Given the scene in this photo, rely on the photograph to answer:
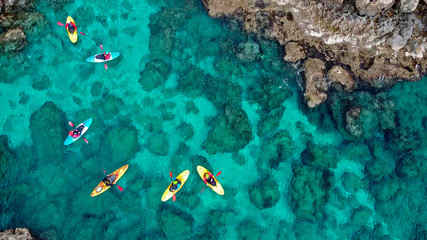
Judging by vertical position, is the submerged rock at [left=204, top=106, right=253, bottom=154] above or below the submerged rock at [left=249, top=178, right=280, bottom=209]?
above

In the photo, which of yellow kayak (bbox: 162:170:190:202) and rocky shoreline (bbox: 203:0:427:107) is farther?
yellow kayak (bbox: 162:170:190:202)

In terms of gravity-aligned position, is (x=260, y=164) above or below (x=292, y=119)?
below

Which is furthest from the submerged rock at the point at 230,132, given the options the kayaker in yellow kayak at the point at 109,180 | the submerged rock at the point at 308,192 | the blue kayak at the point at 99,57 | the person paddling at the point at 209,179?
the blue kayak at the point at 99,57

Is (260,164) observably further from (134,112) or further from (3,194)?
(3,194)

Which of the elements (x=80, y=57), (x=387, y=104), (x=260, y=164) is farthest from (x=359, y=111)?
(x=80, y=57)

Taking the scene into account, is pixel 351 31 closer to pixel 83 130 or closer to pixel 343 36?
pixel 343 36

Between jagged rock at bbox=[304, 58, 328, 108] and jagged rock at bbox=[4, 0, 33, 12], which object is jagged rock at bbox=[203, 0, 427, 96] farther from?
jagged rock at bbox=[4, 0, 33, 12]

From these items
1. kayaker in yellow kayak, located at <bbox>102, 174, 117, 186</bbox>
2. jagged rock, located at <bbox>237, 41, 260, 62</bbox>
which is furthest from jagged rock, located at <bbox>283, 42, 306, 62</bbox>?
kayaker in yellow kayak, located at <bbox>102, 174, 117, 186</bbox>

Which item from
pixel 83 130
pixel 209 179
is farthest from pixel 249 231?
pixel 83 130
